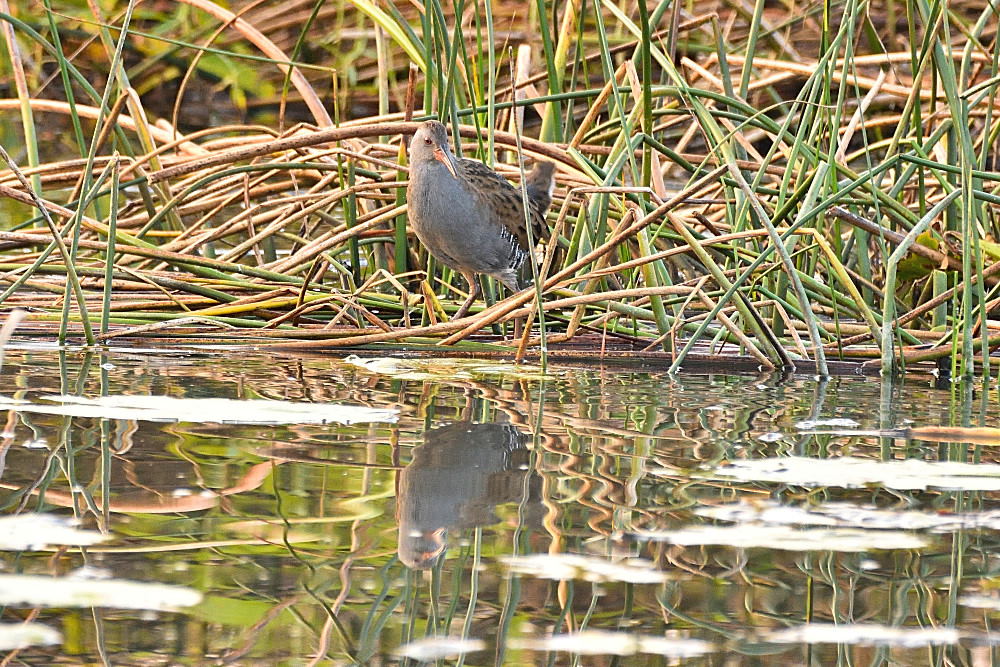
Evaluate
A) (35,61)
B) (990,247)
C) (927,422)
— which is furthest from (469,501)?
(35,61)

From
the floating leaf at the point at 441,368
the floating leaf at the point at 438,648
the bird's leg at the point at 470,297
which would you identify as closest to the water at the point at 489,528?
the floating leaf at the point at 438,648

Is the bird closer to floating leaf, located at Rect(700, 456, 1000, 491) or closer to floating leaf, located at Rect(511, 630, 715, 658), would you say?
floating leaf, located at Rect(700, 456, 1000, 491)

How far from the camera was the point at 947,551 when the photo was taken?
1.47 meters

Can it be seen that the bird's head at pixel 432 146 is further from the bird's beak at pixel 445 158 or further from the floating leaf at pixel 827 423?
the floating leaf at pixel 827 423

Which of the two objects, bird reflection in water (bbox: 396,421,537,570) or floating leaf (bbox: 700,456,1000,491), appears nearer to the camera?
bird reflection in water (bbox: 396,421,537,570)

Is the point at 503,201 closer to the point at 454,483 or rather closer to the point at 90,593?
the point at 454,483

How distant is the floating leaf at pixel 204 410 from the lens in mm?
2082

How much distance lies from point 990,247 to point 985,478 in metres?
1.38

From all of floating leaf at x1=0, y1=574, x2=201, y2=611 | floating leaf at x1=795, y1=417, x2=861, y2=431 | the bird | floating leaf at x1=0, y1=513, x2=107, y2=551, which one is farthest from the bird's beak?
floating leaf at x1=0, y1=574, x2=201, y2=611

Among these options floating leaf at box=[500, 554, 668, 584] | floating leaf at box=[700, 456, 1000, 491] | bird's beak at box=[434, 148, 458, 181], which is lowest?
floating leaf at box=[500, 554, 668, 584]

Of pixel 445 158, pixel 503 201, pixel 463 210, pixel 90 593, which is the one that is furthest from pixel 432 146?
pixel 90 593

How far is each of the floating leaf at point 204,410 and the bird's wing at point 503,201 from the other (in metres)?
1.31

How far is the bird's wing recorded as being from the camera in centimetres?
348

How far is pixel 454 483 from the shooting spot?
1.74m
